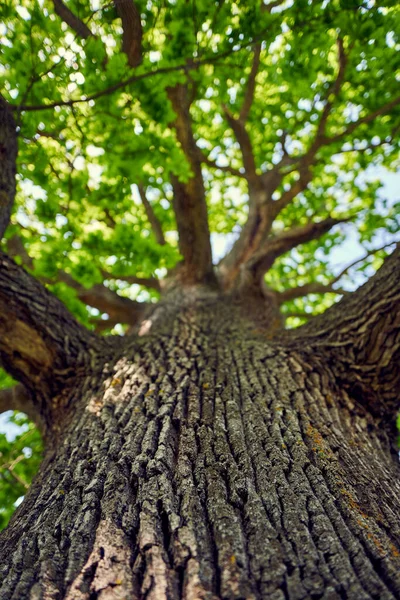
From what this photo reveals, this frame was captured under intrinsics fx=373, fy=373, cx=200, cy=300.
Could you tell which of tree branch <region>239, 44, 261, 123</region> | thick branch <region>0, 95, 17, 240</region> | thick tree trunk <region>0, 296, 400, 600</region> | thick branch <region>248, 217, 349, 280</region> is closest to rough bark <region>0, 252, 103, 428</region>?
thick tree trunk <region>0, 296, 400, 600</region>

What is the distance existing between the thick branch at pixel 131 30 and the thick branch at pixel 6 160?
3.66ft

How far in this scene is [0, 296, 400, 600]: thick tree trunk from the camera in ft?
4.09

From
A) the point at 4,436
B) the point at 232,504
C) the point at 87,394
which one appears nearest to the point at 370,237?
the point at 87,394

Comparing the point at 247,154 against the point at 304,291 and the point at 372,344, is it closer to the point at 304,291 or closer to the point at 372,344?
the point at 304,291

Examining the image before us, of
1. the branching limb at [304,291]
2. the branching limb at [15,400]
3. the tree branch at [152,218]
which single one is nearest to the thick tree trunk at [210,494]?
the branching limb at [15,400]

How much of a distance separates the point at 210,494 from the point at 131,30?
338 centimetres

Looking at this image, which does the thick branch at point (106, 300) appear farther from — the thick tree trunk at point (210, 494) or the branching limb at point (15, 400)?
the thick tree trunk at point (210, 494)

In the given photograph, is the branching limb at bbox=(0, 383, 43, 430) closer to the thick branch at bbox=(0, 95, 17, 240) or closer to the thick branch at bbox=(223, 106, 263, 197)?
the thick branch at bbox=(0, 95, 17, 240)

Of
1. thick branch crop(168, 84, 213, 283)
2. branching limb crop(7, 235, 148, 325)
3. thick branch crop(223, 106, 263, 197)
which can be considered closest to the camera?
thick branch crop(168, 84, 213, 283)

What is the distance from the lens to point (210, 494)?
1.59m

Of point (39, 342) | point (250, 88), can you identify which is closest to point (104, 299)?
point (39, 342)

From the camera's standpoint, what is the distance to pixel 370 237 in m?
6.21

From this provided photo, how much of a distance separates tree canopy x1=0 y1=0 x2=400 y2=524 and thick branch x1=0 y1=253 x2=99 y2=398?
0.92 meters

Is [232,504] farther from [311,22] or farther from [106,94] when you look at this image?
[311,22]
